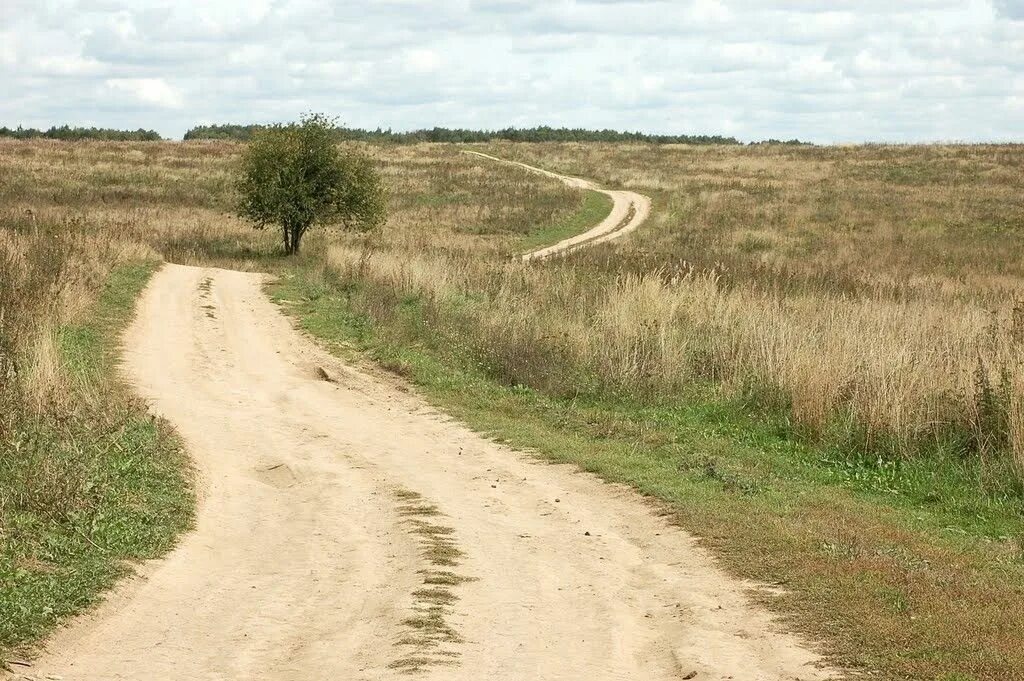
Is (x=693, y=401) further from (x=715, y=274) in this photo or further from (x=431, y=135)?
(x=431, y=135)

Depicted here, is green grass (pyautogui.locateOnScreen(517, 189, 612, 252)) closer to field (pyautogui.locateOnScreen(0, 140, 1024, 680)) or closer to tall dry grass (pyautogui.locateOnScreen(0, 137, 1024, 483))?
tall dry grass (pyautogui.locateOnScreen(0, 137, 1024, 483))

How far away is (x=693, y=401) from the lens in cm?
1408

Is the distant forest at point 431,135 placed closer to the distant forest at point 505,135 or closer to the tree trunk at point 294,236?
the distant forest at point 505,135

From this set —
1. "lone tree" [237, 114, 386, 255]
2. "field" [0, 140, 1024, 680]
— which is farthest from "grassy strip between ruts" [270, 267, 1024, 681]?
"lone tree" [237, 114, 386, 255]

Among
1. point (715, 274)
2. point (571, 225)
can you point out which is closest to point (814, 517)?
point (715, 274)

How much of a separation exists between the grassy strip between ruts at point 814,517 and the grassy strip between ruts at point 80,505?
4073 mm

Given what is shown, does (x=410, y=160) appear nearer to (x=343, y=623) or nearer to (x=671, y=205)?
(x=671, y=205)

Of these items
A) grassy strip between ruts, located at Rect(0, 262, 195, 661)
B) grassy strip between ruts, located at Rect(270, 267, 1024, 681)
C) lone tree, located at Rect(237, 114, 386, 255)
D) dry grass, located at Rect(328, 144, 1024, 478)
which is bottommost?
grassy strip between ruts, located at Rect(270, 267, 1024, 681)

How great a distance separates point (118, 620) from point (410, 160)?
76.8 metres

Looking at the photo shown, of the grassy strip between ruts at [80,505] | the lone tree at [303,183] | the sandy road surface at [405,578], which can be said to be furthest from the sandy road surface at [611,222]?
the grassy strip between ruts at [80,505]

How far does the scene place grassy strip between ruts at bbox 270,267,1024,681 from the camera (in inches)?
253

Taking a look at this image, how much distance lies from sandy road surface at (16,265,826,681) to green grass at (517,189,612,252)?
83.2ft

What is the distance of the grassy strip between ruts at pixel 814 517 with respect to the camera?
6430mm

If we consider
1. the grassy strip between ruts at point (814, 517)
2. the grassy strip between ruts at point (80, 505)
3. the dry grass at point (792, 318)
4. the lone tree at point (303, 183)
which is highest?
the lone tree at point (303, 183)
